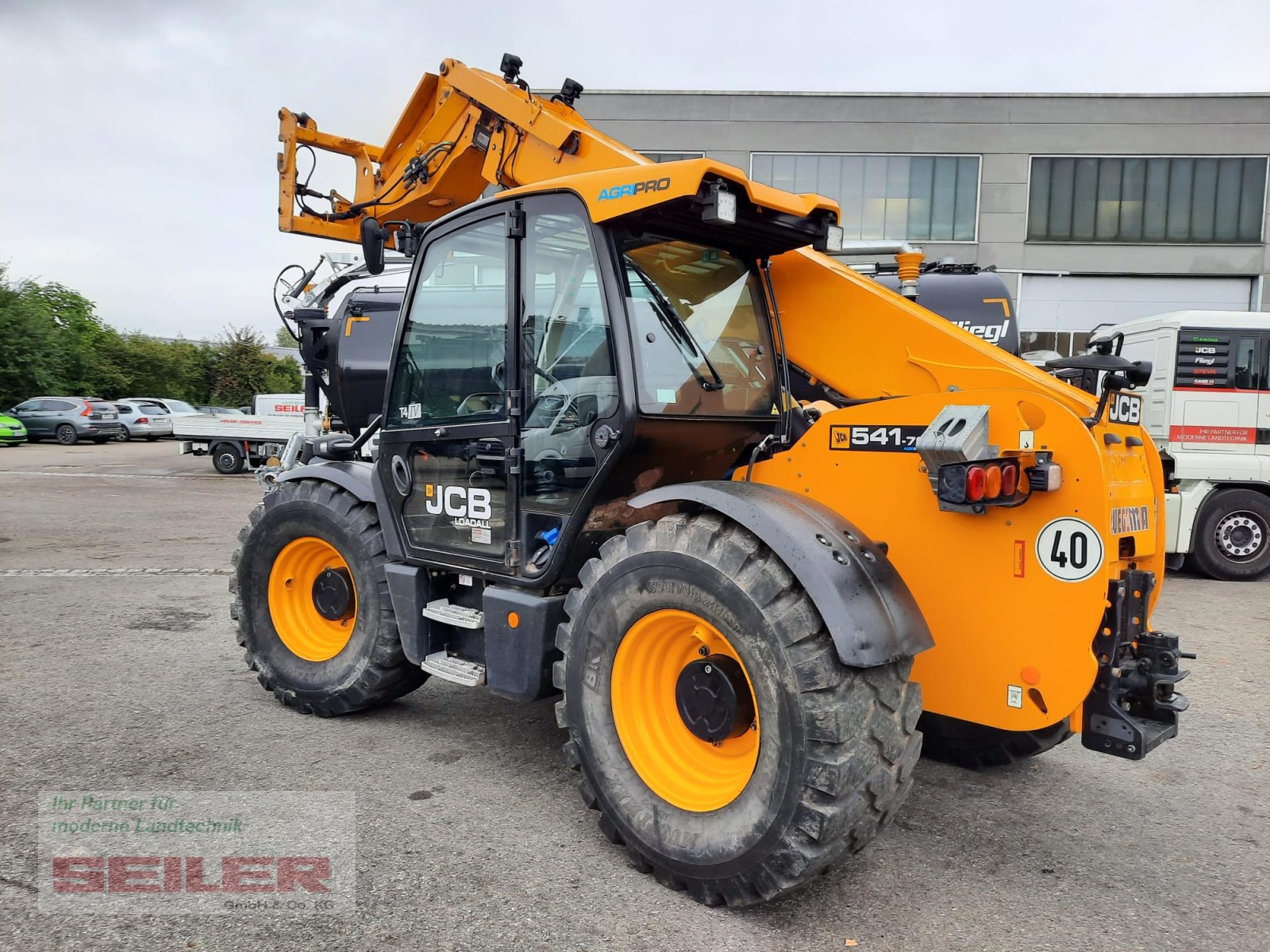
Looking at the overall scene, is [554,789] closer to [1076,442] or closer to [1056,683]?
[1056,683]

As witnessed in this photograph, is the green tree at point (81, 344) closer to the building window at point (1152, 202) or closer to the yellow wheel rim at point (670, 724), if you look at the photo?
the building window at point (1152, 202)

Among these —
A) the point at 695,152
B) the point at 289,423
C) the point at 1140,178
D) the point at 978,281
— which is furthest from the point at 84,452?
the point at 1140,178

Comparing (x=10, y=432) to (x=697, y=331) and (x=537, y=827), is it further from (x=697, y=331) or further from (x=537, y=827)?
(x=697, y=331)

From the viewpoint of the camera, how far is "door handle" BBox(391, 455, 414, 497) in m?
4.14

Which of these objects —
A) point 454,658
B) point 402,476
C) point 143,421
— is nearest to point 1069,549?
point 454,658

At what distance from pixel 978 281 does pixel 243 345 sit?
4535 centimetres

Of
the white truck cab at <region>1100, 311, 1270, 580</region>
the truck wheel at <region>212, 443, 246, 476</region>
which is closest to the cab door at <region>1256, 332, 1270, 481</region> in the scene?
the white truck cab at <region>1100, 311, 1270, 580</region>

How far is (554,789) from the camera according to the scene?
12.1 feet

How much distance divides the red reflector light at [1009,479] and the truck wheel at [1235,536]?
8220mm

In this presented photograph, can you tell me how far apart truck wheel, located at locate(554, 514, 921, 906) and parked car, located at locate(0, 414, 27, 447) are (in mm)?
31350

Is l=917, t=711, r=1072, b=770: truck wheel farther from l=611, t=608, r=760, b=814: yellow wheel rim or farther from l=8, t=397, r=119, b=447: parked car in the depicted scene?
l=8, t=397, r=119, b=447: parked car

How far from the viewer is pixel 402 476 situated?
4172mm

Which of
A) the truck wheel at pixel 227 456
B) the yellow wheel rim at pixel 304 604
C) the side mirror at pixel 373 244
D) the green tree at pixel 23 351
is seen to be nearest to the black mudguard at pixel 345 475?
the yellow wheel rim at pixel 304 604

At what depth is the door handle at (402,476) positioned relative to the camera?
4.14 meters
